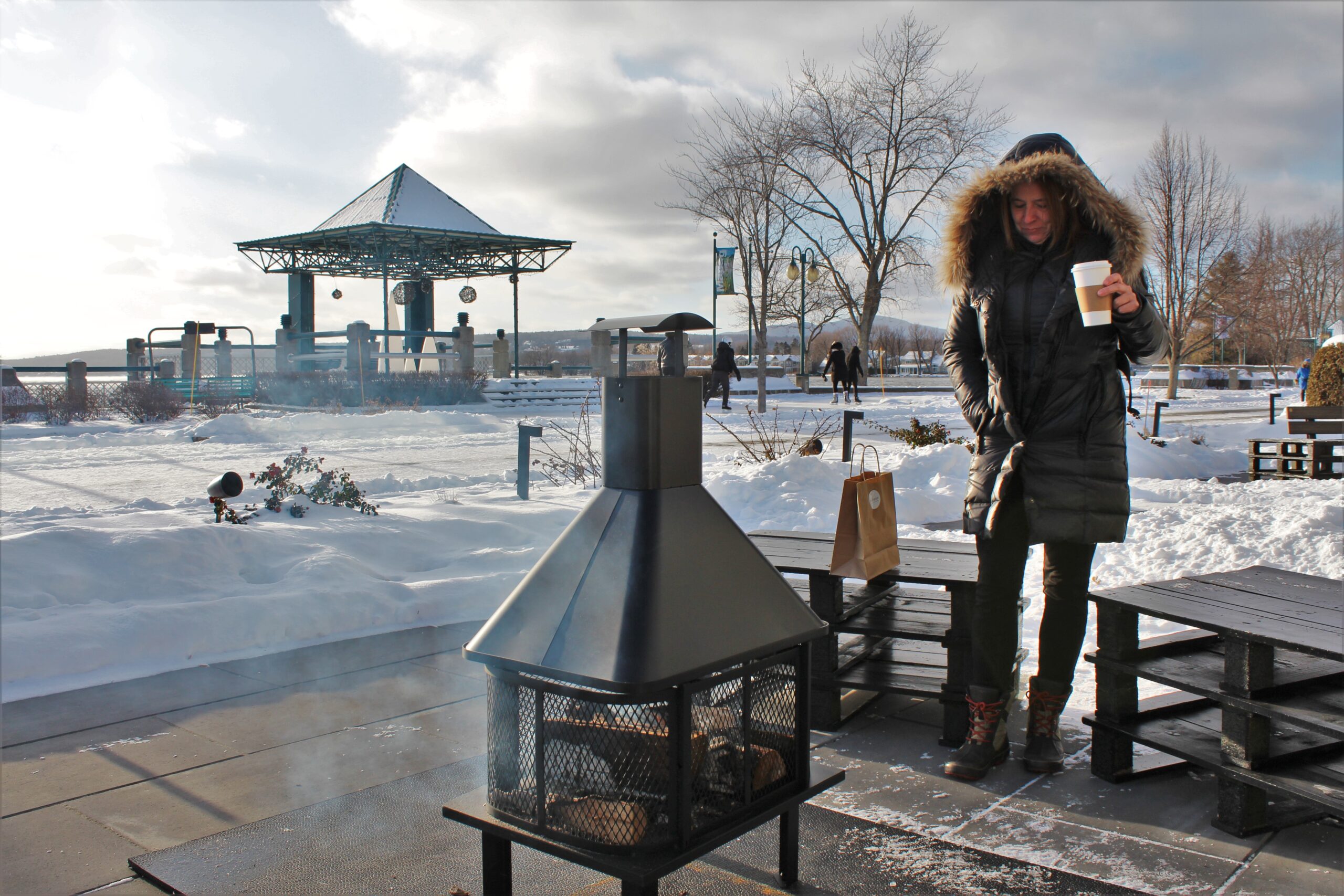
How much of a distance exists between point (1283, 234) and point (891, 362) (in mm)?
64508

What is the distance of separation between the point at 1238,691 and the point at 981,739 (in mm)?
798

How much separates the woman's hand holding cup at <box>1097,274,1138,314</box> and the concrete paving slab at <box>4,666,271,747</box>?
343 cm

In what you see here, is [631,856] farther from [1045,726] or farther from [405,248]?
[405,248]

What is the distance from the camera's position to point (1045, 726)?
2.99 m

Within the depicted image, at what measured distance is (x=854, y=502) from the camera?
3.16 metres

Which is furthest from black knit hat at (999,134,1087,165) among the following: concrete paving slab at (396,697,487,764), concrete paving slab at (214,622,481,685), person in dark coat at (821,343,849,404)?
person in dark coat at (821,343,849,404)

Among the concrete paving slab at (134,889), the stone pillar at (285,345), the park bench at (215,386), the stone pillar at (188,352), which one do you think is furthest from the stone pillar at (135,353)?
the concrete paving slab at (134,889)

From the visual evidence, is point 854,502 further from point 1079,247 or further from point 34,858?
point 34,858

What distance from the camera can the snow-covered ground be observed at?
4188mm

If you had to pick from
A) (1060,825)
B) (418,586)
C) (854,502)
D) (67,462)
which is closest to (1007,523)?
(854,502)

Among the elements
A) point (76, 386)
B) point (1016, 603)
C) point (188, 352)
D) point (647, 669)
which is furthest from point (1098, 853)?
point (188, 352)

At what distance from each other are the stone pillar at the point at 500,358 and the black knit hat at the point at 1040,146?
87.2 ft

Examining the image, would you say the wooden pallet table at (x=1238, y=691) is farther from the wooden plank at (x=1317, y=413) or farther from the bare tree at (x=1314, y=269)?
the wooden plank at (x=1317, y=413)

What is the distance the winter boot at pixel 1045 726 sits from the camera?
2.98 meters
